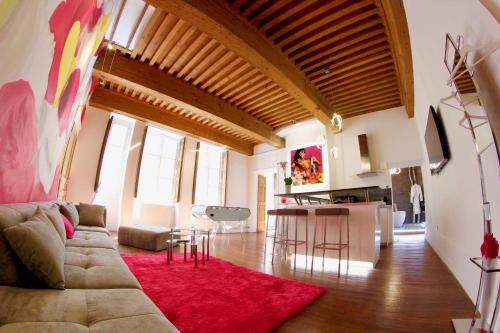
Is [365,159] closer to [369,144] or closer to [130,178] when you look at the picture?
[369,144]

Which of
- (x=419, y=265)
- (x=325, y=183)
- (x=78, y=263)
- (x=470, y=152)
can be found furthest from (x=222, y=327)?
(x=325, y=183)

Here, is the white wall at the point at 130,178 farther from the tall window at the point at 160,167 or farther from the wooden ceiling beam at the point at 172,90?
the wooden ceiling beam at the point at 172,90

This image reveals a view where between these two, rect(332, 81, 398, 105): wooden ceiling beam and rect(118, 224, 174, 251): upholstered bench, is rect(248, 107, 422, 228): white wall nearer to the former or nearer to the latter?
rect(332, 81, 398, 105): wooden ceiling beam

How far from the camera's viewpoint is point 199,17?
296 cm

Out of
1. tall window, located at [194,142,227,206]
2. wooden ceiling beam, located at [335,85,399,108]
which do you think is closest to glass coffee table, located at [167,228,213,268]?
tall window, located at [194,142,227,206]

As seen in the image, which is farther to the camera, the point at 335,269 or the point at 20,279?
the point at 335,269

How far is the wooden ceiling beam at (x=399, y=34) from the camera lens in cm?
300

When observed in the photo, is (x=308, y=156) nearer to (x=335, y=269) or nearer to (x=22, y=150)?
(x=335, y=269)

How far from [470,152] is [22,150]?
350 centimetres

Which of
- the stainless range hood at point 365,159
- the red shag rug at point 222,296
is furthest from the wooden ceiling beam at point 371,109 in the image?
the red shag rug at point 222,296

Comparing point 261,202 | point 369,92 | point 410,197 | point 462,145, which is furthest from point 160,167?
point 410,197

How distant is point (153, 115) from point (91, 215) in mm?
3117

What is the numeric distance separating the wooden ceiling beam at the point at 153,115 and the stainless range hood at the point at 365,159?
4493 millimetres

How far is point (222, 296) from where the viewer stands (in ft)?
6.44
